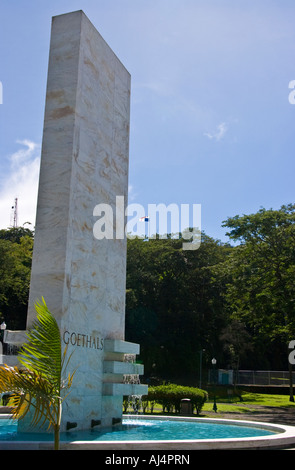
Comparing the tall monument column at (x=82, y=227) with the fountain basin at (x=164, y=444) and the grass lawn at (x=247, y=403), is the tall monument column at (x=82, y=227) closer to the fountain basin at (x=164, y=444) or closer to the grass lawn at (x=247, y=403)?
the fountain basin at (x=164, y=444)

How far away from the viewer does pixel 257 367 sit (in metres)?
60.9

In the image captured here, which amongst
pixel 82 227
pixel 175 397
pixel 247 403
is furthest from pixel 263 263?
pixel 82 227

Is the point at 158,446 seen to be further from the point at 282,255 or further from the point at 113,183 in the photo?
the point at 282,255

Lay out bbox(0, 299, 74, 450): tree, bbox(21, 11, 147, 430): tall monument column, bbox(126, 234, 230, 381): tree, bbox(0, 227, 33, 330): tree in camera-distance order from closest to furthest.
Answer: bbox(0, 299, 74, 450): tree, bbox(21, 11, 147, 430): tall monument column, bbox(0, 227, 33, 330): tree, bbox(126, 234, 230, 381): tree

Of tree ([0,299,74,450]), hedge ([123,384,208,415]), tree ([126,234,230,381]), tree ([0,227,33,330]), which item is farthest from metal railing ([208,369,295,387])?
tree ([0,299,74,450])

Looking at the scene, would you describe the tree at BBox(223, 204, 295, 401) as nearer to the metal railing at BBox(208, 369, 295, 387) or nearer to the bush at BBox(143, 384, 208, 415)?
the bush at BBox(143, 384, 208, 415)

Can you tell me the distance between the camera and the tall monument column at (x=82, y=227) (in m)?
14.0

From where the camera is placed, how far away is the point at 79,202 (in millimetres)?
15023

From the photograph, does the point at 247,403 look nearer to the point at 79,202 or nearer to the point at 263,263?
the point at 263,263

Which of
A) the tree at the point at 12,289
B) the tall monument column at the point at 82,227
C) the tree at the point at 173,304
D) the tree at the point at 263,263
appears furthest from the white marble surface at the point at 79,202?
the tree at the point at 173,304

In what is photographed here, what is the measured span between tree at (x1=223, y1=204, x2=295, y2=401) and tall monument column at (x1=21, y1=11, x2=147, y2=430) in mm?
18362

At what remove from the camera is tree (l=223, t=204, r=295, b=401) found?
33688mm

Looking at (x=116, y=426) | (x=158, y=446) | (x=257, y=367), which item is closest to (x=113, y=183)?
(x=116, y=426)

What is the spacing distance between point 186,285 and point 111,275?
138 feet
